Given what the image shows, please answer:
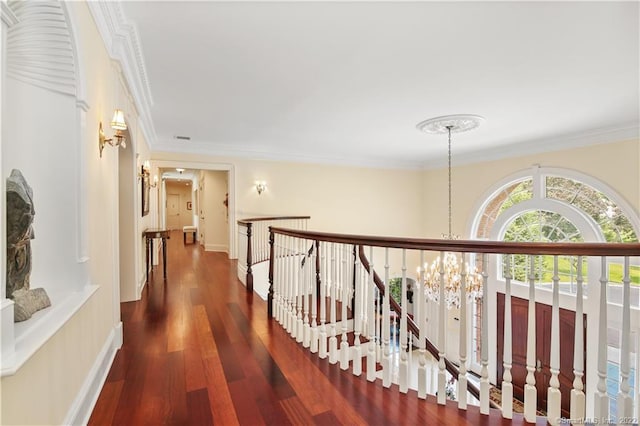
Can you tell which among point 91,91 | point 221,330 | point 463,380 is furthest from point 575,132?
point 91,91

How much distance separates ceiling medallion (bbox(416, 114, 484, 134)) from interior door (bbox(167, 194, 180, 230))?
40.7 feet

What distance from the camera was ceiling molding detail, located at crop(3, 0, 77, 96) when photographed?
1.24m

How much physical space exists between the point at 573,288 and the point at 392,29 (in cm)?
523

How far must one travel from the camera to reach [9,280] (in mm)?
1109

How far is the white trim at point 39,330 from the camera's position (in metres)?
0.90

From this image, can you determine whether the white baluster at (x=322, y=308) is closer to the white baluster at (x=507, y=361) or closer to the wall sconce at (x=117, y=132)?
the white baluster at (x=507, y=361)

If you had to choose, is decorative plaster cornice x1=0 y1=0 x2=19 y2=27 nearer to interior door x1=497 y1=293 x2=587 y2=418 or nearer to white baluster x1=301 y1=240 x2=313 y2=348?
white baluster x1=301 y1=240 x2=313 y2=348

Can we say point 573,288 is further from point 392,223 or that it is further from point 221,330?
point 221,330

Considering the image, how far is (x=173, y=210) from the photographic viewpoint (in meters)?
13.5

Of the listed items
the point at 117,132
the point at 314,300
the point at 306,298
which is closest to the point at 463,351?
the point at 314,300

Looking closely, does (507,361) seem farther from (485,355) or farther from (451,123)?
(451,123)

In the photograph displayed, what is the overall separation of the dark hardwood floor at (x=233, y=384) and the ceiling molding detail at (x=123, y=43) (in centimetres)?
233

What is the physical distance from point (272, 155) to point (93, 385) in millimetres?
5305

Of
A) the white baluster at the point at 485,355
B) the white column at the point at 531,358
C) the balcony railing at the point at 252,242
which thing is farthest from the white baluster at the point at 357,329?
the balcony railing at the point at 252,242
